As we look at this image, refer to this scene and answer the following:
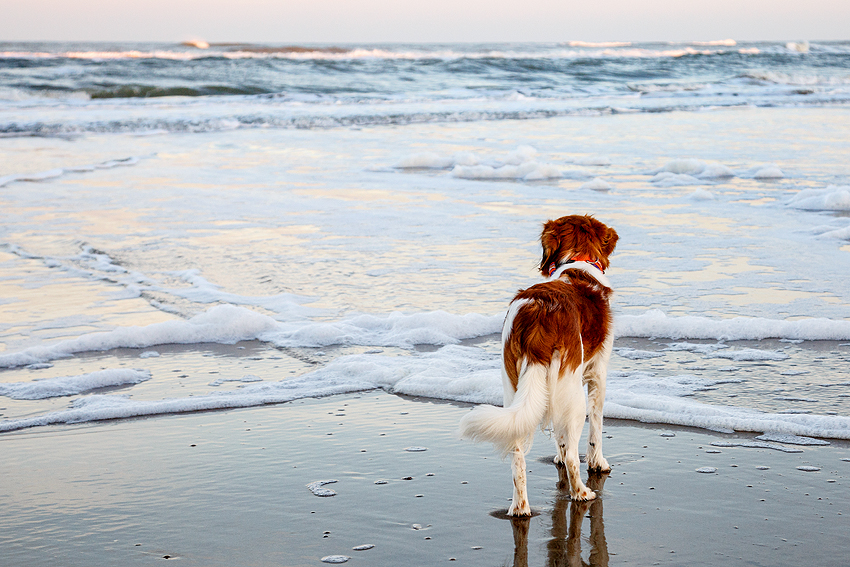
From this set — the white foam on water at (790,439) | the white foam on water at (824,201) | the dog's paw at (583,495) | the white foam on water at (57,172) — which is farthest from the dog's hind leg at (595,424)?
the white foam on water at (57,172)

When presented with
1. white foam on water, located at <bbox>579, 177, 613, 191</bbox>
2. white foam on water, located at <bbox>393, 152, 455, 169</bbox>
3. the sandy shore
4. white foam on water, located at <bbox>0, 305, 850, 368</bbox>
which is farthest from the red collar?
white foam on water, located at <bbox>393, 152, 455, 169</bbox>

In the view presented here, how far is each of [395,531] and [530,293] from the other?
1.03 metres

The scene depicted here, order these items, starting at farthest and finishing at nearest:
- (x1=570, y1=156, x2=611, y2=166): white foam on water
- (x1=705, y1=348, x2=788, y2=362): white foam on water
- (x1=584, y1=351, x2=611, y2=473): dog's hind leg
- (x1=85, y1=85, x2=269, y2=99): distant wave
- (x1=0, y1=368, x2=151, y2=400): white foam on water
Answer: (x1=85, y1=85, x2=269, y2=99): distant wave, (x1=570, y1=156, x2=611, y2=166): white foam on water, (x1=705, y1=348, x2=788, y2=362): white foam on water, (x1=0, y1=368, x2=151, y2=400): white foam on water, (x1=584, y1=351, x2=611, y2=473): dog's hind leg

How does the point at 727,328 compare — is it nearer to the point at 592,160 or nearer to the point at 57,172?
the point at 592,160

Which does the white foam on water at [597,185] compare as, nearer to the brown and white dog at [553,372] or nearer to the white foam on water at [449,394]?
the white foam on water at [449,394]

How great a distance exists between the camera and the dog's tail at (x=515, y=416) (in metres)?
2.71

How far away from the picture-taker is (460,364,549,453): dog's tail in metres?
2.71

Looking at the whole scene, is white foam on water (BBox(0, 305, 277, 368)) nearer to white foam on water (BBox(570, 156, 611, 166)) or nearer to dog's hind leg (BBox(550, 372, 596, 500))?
dog's hind leg (BBox(550, 372, 596, 500))

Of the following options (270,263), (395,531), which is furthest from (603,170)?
(395,531)

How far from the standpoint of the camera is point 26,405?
428 centimetres

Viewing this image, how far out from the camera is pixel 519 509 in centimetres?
304

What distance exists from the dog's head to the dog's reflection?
99 centimetres

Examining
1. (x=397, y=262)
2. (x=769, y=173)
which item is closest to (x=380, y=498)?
(x=397, y=262)

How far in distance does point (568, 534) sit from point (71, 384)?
3059 millimetres
